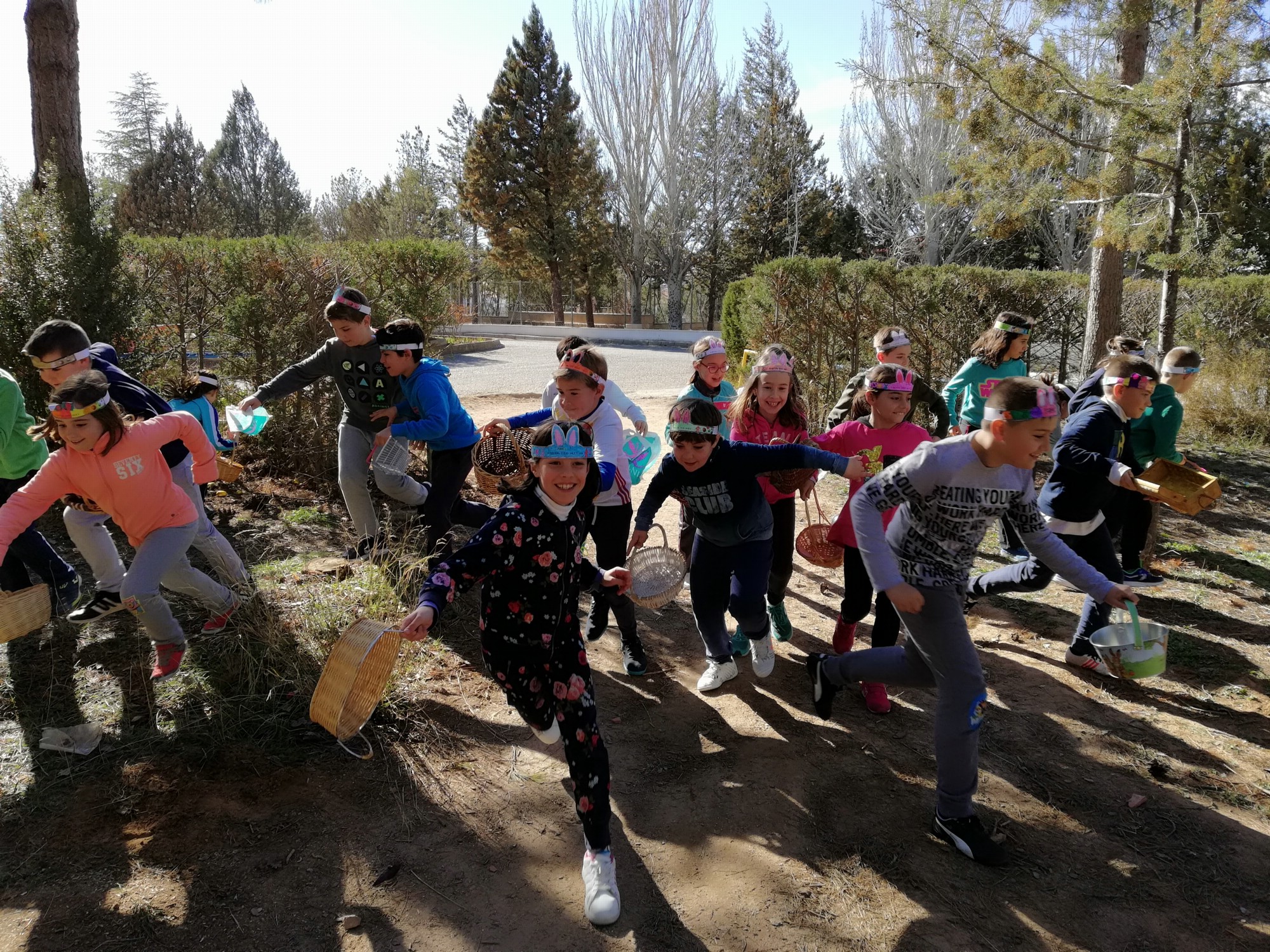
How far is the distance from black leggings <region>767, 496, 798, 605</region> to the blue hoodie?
195 cm

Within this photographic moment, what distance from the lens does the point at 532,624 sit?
110 inches

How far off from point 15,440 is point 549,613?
3.58 m

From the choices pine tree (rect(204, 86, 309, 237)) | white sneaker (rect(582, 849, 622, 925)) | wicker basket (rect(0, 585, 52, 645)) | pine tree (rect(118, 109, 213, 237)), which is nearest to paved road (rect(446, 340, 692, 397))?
wicker basket (rect(0, 585, 52, 645))

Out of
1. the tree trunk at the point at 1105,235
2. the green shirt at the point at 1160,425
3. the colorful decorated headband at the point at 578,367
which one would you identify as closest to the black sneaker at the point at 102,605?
the colorful decorated headband at the point at 578,367

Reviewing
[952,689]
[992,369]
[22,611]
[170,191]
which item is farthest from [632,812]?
[170,191]

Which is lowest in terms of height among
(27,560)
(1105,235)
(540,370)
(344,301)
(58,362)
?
(27,560)

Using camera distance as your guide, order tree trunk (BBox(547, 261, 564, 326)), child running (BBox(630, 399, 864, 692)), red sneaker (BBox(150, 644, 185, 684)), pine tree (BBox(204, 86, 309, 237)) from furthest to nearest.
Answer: pine tree (BBox(204, 86, 309, 237)) < tree trunk (BBox(547, 261, 564, 326)) < red sneaker (BBox(150, 644, 185, 684)) < child running (BBox(630, 399, 864, 692))

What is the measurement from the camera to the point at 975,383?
5.84m

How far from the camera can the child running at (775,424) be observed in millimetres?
4332

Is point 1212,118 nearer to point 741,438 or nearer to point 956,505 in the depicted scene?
point 741,438

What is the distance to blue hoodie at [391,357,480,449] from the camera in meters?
4.67

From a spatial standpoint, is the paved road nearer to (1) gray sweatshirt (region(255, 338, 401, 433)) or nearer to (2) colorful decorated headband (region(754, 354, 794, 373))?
(1) gray sweatshirt (region(255, 338, 401, 433))

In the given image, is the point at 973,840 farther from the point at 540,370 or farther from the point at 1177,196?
the point at 540,370

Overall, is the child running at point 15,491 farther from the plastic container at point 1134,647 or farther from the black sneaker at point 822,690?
the plastic container at point 1134,647
